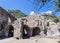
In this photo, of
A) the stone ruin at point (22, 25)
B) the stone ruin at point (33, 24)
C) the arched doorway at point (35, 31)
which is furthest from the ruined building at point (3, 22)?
the arched doorway at point (35, 31)

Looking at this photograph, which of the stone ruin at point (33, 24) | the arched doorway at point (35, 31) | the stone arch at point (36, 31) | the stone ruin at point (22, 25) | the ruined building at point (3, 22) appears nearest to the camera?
the stone ruin at point (22, 25)

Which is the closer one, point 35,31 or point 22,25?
point 22,25

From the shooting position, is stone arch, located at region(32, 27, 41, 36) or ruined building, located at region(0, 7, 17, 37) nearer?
ruined building, located at region(0, 7, 17, 37)

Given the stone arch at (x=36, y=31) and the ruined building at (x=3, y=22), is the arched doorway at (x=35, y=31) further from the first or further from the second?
→ the ruined building at (x=3, y=22)

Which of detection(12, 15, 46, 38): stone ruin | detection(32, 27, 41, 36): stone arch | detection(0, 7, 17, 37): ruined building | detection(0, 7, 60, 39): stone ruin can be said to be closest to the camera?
detection(0, 7, 60, 39): stone ruin

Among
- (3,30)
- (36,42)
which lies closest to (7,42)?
(36,42)

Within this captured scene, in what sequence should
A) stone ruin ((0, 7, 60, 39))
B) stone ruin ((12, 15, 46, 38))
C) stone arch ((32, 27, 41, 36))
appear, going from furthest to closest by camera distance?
1. stone arch ((32, 27, 41, 36))
2. stone ruin ((12, 15, 46, 38))
3. stone ruin ((0, 7, 60, 39))

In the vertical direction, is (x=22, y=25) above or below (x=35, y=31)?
above

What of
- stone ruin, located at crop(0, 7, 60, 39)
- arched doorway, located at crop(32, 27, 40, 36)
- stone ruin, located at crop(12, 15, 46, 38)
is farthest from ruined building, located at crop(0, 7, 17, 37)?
arched doorway, located at crop(32, 27, 40, 36)

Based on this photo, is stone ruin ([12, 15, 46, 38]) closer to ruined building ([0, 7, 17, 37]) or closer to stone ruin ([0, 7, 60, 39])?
stone ruin ([0, 7, 60, 39])

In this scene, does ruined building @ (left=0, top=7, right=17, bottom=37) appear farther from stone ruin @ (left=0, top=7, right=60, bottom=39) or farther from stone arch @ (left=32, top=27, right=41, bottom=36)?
stone arch @ (left=32, top=27, right=41, bottom=36)

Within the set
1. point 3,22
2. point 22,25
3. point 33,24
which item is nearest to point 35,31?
point 33,24

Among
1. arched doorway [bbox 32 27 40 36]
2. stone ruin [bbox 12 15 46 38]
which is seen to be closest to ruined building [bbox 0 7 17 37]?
stone ruin [bbox 12 15 46 38]

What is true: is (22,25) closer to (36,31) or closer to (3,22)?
(3,22)
